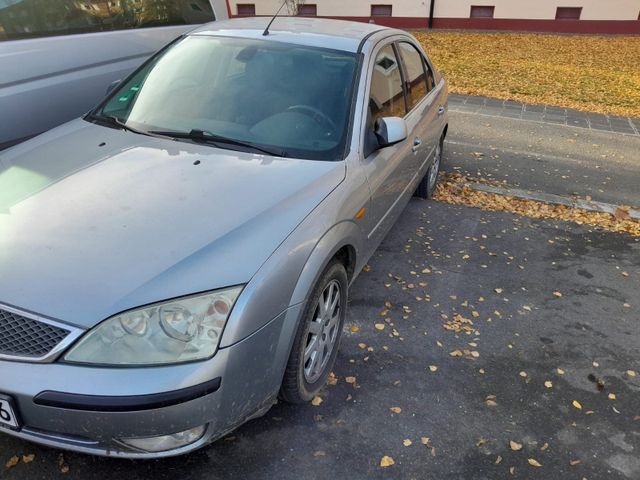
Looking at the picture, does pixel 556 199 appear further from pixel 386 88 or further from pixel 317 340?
pixel 317 340

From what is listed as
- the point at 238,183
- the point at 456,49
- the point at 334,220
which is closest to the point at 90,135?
the point at 238,183

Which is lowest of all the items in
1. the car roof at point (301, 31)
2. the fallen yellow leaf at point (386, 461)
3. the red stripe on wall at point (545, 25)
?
the red stripe on wall at point (545, 25)

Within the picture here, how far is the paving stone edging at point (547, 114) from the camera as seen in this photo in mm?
8641

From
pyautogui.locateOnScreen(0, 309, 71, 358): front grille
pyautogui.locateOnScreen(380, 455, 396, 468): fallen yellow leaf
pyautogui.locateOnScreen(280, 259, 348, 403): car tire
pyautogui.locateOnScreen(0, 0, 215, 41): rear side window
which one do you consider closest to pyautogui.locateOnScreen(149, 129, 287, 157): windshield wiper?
pyautogui.locateOnScreen(280, 259, 348, 403): car tire

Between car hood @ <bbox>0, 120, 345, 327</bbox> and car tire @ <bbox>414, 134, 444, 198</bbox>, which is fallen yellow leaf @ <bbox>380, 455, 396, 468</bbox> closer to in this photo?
car hood @ <bbox>0, 120, 345, 327</bbox>

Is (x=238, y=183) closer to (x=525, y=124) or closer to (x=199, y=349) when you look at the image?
(x=199, y=349)

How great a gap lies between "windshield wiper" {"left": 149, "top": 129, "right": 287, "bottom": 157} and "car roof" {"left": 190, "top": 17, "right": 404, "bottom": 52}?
0.86 m

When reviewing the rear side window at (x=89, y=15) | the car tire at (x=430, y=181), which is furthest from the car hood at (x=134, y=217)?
the car tire at (x=430, y=181)

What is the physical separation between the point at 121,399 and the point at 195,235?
670 millimetres

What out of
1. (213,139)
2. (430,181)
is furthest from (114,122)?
(430,181)

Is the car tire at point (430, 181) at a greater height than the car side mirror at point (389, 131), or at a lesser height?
lesser

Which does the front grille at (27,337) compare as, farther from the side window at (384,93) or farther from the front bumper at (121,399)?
the side window at (384,93)

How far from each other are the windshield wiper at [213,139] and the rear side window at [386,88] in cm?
68

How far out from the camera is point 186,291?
75.9 inches
